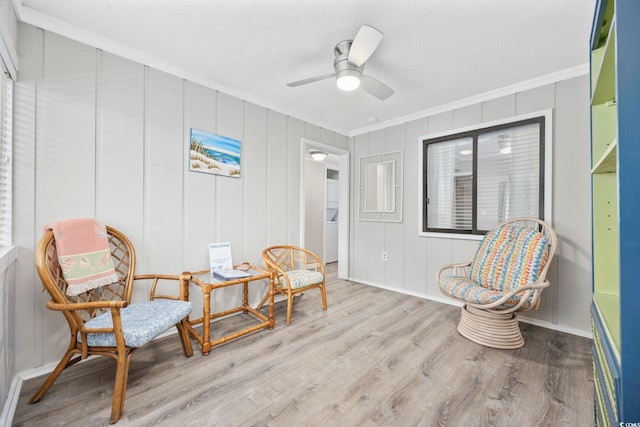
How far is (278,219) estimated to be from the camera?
3.27m

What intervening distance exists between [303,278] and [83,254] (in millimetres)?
1758

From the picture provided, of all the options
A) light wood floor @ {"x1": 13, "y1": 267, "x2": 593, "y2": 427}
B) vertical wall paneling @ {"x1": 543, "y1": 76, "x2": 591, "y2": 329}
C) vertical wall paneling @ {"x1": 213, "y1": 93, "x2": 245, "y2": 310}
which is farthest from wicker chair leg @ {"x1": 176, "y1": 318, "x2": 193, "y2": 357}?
vertical wall paneling @ {"x1": 543, "y1": 76, "x2": 591, "y2": 329}

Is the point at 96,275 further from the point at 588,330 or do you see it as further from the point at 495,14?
the point at 588,330

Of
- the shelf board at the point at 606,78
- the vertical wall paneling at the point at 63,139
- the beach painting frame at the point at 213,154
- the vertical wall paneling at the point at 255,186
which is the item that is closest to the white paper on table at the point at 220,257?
the vertical wall paneling at the point at 255,186

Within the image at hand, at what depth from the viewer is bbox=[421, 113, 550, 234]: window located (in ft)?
8.84

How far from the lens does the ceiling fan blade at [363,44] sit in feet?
5.44

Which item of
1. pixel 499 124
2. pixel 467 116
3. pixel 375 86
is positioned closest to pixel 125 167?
pixel 375 86

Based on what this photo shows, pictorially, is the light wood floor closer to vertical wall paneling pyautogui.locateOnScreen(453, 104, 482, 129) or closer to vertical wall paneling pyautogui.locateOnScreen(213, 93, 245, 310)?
vertical wall paneling pyautogui.locateOnScreen(213, 93, 245, 310)

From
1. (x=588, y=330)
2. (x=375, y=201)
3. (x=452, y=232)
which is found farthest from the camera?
(x=375, y=201)

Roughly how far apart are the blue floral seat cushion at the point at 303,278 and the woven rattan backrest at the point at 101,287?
135cm

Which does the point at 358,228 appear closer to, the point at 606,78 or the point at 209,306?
the point at 209,306

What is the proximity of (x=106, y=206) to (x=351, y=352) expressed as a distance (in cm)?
225

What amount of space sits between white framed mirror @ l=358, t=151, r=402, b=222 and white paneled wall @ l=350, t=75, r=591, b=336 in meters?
0.10

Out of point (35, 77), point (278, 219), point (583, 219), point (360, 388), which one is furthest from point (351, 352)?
point (35, 77)
